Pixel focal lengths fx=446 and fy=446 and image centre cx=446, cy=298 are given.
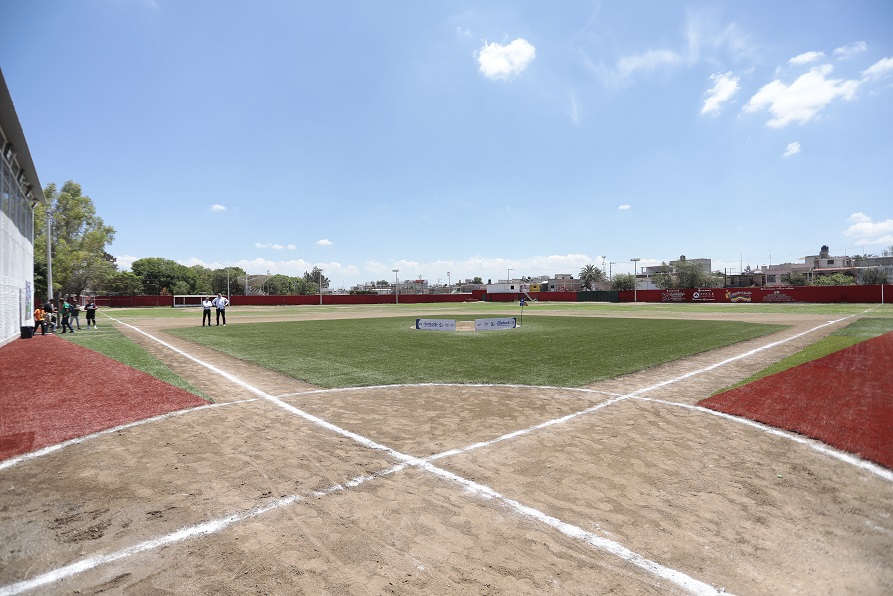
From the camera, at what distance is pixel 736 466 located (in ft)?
18.2

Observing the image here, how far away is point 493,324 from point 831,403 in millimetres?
15504

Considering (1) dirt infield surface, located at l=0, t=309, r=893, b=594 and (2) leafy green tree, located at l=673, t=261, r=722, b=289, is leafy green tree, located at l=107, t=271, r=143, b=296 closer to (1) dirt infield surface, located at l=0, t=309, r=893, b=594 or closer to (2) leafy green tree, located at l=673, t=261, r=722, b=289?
(1) dirt infield surface, located at l=0, t=309, r=893, b=594

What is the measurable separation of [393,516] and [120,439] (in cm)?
487

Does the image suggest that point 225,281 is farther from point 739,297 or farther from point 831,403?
point 831,403

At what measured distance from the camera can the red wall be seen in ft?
187

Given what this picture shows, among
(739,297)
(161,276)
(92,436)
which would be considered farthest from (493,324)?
(161,276)

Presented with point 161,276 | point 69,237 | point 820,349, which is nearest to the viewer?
point 820,349

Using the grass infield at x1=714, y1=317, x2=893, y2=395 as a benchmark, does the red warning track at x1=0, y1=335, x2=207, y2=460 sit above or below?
below

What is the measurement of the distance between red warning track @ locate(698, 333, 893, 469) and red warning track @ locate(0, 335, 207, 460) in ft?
34.1

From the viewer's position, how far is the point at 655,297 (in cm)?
7631

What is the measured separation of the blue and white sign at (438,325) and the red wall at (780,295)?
6112 cm

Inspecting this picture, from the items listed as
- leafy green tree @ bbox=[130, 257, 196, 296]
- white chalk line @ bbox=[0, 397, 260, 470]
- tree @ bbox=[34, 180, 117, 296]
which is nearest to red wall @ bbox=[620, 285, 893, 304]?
white chalk line @ bbox=[0, 397, 260, 470]

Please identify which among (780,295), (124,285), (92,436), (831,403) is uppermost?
(124,285)

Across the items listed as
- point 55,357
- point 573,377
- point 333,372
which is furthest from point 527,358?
point 55,357
